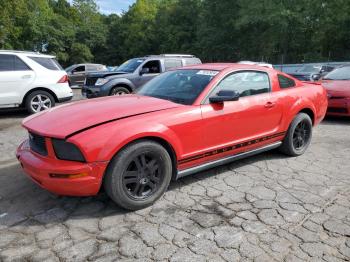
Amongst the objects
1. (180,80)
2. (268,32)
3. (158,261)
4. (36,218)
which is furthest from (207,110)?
(268,32)

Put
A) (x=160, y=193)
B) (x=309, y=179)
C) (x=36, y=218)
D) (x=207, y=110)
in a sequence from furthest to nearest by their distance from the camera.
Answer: (x=309, y=179) → (x=207, y=110) → (x=160, y=193) → (x=36, y=218)

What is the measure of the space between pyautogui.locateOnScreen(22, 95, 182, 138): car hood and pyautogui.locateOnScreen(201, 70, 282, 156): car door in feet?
1.66

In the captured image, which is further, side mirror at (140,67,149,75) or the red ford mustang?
side mirror at (140,67,149,75)

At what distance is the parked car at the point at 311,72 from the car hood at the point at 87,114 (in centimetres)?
1181

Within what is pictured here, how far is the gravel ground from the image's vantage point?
2943 millimetres

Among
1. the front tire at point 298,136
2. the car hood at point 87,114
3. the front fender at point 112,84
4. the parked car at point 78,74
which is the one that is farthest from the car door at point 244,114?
the parked car at point 78,74

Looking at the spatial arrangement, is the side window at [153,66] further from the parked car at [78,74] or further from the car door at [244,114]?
the parked car at [78,74]

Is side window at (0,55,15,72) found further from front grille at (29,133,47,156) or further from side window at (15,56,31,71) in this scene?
front grille at (29,133,47,156)

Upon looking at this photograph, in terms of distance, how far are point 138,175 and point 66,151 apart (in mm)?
750

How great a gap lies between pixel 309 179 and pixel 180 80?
6.86ft

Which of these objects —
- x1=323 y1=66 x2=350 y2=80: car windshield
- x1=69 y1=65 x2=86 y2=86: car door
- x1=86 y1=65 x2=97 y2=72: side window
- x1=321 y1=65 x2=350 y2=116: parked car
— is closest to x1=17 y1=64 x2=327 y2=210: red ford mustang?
x1=321 y1=65 x2=350 y2=116: parked car

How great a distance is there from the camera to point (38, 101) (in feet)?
29.4

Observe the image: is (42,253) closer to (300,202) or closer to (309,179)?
(300,202)

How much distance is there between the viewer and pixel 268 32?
36.2 meters
